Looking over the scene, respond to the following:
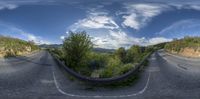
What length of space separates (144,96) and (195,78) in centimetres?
1077

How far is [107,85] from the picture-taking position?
34219mm

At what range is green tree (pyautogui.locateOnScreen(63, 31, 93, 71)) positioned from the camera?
421 ft

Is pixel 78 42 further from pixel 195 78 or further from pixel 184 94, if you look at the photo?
pixel 184 94

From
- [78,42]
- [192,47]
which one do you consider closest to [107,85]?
[192,47]

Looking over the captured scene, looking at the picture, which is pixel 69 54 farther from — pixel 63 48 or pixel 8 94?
pixel 8 94

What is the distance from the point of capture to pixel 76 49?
5512 inches

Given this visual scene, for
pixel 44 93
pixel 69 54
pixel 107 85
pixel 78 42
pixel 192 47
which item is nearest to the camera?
pixel 44 93

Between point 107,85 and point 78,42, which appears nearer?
point 107,85

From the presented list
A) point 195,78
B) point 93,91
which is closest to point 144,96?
point 93,91

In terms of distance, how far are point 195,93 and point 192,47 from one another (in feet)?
132

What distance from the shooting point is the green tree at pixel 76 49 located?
421 feet

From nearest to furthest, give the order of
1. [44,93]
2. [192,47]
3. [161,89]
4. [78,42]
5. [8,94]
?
[8,94] < [44,93] < [161,89] < [192,47] < [78,42]

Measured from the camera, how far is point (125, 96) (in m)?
26.4

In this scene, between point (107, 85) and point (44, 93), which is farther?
point (107, 85)
